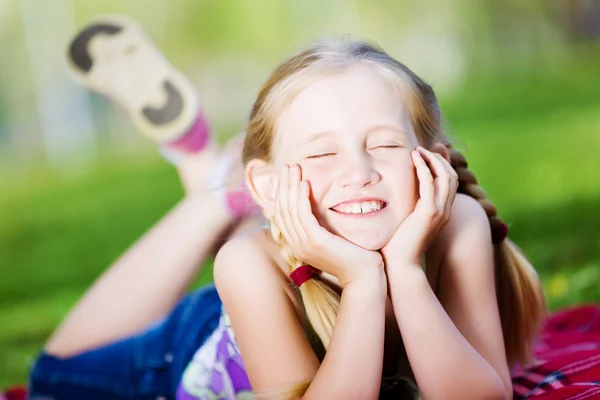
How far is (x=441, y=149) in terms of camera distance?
105 centimetres

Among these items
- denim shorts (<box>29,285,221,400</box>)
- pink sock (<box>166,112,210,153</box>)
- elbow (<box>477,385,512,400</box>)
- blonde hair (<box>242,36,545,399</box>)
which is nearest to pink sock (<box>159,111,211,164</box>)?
pink sock (<box>166,112,210,153</box>)

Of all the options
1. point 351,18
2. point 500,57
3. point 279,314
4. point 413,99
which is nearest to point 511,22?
point 500,57

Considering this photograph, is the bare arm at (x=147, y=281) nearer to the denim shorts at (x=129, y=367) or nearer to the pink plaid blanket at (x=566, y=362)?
the denim shorts at (x=129, y=367)

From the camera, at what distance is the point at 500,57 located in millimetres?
2490

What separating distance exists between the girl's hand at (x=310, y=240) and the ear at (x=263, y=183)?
0.07 meters

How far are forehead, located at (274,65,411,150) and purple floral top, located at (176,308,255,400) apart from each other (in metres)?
0.39

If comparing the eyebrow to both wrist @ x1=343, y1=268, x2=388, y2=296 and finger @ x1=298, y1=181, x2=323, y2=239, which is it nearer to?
finger @ x1=298, y1=181, x2=323, y2=239

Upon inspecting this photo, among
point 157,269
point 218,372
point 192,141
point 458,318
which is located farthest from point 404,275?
point 192,141

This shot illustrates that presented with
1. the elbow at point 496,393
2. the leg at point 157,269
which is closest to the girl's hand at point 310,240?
the elbow at point 496,393

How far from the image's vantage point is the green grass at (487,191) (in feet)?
6.81

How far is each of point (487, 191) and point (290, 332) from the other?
4.79ft

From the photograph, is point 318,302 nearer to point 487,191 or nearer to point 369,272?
point 369,272

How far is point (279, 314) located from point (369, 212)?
18 centimetres

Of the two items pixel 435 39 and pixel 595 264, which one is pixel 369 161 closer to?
pixel 595 264
